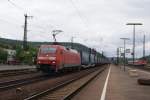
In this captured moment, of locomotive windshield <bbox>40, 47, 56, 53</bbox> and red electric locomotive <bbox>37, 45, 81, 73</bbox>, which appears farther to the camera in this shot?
locomotive windshield <bbox>40, 47, 56, 53</bbox>

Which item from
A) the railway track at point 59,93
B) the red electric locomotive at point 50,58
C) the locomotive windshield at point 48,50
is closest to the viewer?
the railway track at point 59,93

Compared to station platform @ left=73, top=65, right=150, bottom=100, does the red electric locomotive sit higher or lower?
higher

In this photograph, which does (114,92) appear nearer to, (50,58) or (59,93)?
(59,93)

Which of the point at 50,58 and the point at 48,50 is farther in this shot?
the point at 48,50

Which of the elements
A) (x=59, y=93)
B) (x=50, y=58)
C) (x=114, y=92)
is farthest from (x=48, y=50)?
(x=59, y=93)

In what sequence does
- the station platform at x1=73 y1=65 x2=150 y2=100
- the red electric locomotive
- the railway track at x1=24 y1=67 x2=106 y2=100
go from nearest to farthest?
the railway track at x1=24 y1=67 x2=106 y2=100, the station platform at x1=73 y1=65 x2=150 y2=100, the red electric locomotive

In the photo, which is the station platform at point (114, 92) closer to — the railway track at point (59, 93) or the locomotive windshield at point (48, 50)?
the railway track at point (59, 93)

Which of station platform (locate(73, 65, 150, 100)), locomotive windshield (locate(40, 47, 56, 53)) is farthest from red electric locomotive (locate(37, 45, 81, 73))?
station platform (locate(73, 65, 150, 100))

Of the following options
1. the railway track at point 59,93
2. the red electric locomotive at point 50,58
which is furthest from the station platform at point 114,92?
the red electric locomotive at point 50,58

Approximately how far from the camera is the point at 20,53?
274 feet

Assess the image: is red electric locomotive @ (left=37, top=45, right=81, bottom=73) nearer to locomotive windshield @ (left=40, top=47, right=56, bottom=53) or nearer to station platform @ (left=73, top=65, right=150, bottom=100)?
locomotive windshield @ (left=40, top=47, right=56, bottom=53)

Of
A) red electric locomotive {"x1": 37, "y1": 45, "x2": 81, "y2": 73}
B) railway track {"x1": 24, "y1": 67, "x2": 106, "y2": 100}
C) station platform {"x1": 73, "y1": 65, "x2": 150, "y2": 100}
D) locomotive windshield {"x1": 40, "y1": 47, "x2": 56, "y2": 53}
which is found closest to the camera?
railway track {"x1": 24, "y1": 67, "x2": 106, "y2": 100}

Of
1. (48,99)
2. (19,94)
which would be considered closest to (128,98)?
(48,99)

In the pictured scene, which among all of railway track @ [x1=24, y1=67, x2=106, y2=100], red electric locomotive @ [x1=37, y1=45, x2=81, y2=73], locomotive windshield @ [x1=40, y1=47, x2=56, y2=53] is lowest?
railway track @ [x1=24, y1=67, x2=106, y2=100]
